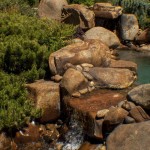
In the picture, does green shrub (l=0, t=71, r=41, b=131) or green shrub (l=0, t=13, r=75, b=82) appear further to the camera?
green shrub (l=0, t=13, r=75, b=82)

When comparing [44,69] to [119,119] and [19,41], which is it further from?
[119,119]

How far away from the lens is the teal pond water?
1430 cm

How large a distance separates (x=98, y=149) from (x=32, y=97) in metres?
2.67

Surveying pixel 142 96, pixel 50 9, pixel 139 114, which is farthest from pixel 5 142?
pixel 50 9

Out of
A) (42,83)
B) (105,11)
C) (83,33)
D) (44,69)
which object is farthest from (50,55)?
(105,11)

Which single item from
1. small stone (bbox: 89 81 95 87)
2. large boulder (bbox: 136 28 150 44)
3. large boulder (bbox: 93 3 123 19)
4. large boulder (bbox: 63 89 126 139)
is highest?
small stone (bbox: 89 81 95 87)

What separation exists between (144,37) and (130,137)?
1304 cm

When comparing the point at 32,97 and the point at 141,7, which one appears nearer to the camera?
the point at 32,97

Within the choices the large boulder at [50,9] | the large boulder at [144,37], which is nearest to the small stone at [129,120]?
the large boulder at [144,37]

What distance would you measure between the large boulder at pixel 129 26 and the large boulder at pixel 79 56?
8.52 m

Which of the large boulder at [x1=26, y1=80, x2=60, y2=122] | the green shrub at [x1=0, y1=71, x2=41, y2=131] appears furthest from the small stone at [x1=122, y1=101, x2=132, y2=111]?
the green shrub at [x1=0, y1=71, x2=41, y2=131]

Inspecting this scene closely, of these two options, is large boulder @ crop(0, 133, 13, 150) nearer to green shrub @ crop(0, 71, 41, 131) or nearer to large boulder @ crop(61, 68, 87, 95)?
green shrub @ crop(0, 71, 41, 131)

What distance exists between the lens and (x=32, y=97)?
1070 centimetres

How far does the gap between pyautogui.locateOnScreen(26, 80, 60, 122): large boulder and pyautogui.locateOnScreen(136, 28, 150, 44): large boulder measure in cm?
1088
